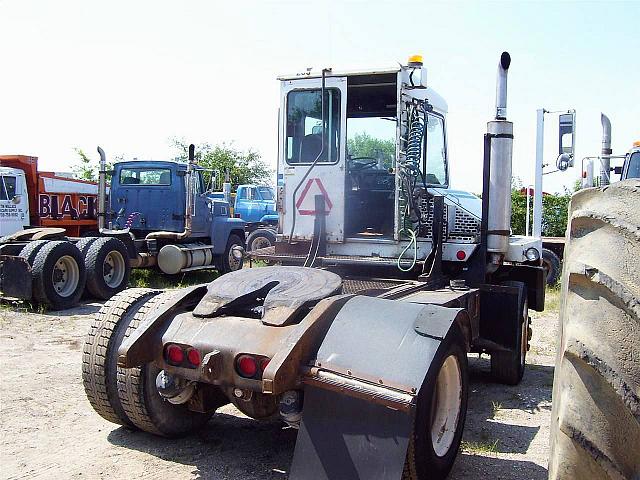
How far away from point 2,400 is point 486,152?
4.78 meters

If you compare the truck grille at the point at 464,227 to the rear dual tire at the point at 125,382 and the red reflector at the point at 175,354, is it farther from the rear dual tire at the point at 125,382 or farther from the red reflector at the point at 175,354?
the red reflector at the point at 175,354

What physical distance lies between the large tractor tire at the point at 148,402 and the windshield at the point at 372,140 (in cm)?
294

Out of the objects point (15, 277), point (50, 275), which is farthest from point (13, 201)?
point (50, 275)

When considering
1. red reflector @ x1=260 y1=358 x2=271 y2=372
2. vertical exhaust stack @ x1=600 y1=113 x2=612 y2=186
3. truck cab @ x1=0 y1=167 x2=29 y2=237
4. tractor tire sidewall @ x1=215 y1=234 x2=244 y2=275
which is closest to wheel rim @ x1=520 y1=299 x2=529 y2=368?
vertical exhaust stack @ x1=600 y1=113 x2=612 y2=186

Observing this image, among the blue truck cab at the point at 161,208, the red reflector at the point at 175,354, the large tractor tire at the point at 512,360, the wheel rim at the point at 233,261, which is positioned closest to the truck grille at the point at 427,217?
the large tractor tire at the point at 512,360

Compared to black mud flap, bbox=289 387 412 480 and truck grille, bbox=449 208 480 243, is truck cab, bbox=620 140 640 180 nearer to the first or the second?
truck grille, bbox=449 208 480 243

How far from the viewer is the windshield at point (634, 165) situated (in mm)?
8903

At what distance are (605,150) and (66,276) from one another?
8.74m

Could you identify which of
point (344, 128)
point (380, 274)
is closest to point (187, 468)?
point (380, 274)

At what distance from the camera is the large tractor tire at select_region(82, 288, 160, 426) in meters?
4.51

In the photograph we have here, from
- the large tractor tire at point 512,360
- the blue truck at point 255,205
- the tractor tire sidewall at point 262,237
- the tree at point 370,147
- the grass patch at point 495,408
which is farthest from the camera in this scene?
the blue truck at point 255,205

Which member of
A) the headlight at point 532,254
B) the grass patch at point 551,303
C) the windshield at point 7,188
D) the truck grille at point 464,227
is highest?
the windshield at point 7,188

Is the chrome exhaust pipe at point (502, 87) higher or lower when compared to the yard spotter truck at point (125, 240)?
higher

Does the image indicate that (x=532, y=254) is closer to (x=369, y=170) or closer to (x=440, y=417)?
(x=369, y=170)
